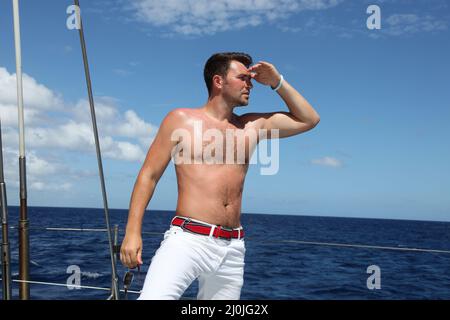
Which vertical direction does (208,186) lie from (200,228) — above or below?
above

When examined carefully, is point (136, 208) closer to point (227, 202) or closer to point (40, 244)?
point (227, 202)

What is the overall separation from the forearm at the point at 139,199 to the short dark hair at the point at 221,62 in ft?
2.38

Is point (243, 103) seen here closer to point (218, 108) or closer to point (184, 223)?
point (218, 108)

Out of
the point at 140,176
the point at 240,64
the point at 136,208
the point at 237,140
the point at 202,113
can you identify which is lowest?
the point at 136,208

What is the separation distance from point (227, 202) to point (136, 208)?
20.7 inches

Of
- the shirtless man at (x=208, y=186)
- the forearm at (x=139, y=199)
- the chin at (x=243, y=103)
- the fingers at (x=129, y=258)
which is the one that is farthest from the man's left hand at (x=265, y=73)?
the fingers at (x=129, y=258)

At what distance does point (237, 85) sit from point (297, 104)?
43 centimetres

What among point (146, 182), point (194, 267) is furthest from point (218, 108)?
point (194, 267)

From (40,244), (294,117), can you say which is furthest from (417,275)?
(294,117)

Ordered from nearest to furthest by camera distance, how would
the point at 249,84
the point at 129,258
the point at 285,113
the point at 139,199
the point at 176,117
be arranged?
1. the point at 129,258
2. the point at 139,199
3. the point at 176,117
4. the point at 249,84
5. the point at 285,113

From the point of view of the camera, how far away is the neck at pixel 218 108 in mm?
2764

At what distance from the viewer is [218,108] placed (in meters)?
2.77

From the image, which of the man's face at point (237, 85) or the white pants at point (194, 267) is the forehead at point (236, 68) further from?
the white pants at point (194, 267)
